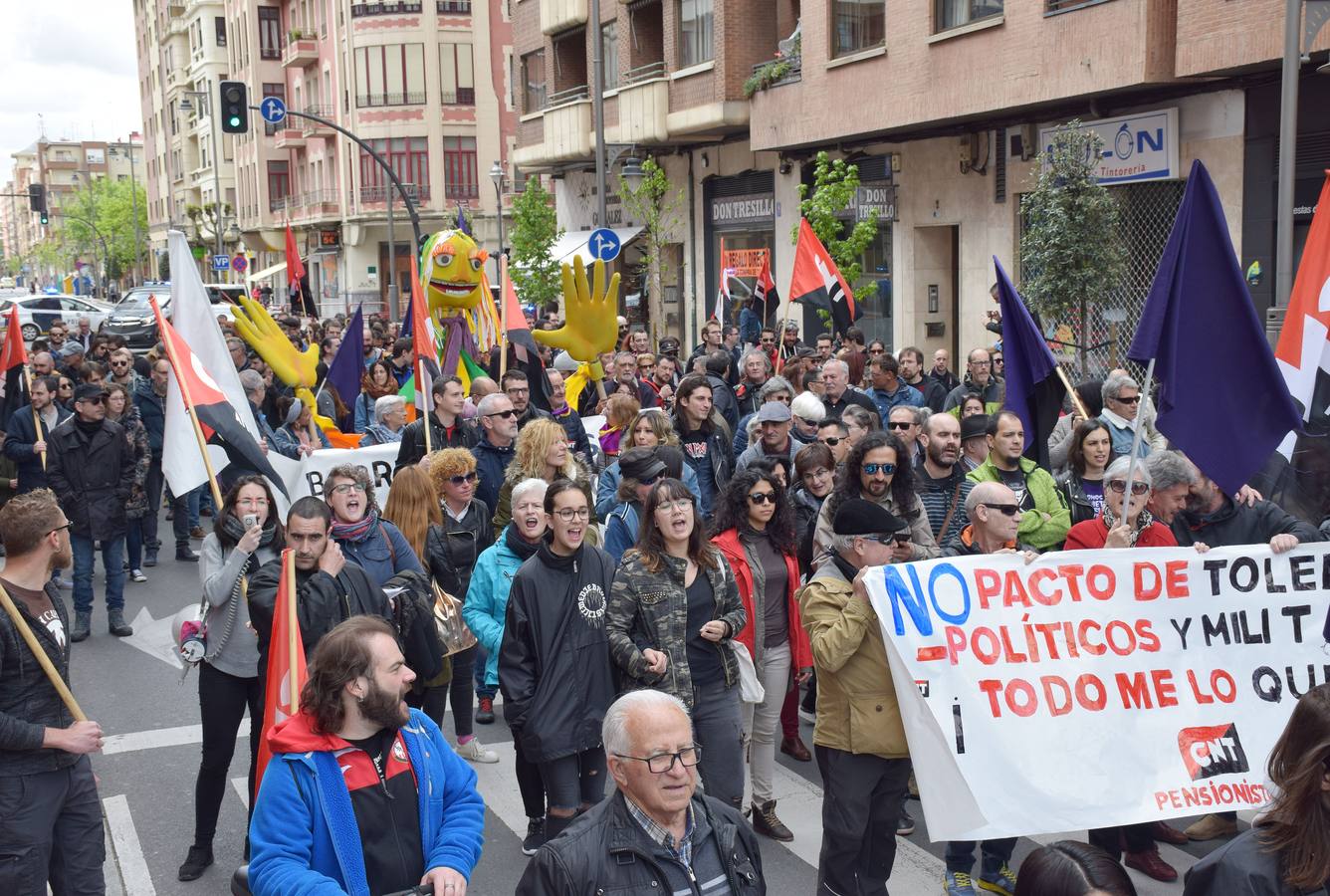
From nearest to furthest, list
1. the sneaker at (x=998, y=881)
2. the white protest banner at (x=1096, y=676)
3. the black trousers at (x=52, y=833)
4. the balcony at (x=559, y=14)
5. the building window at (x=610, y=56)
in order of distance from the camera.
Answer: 1. the black trousers at (x=52, y=833)
2. the white protest banner at (x=1096, y=676)
3. the sneaker at (x=998, y=881)
4. the building window at (x=610, y=56)
5. the balcony at (x=559, y=14)

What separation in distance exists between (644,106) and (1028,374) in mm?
22013

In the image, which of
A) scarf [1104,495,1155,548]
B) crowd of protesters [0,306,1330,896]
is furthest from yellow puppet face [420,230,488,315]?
scarf [1104,495,1155,548]

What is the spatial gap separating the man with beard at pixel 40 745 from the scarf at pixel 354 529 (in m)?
1.39

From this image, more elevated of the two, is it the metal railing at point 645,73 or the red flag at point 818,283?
the metal railing at point 645,73

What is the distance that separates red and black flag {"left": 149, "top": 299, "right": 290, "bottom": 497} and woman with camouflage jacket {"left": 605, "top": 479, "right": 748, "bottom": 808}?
2307 mm

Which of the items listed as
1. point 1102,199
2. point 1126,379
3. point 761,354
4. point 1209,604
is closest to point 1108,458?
point 1126,379

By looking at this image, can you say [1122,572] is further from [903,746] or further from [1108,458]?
[1108,458]

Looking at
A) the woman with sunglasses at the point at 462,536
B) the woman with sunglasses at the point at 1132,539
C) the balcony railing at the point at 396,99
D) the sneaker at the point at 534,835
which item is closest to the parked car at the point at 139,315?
the balcony railing at the point at 396,99

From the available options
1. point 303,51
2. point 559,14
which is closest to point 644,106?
point 559,14

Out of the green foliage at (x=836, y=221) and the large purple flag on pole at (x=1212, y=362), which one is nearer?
the large purple flag on pole at (x=1212, y=362)

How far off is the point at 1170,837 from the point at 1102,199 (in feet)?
31.5

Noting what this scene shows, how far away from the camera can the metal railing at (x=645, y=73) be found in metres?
28.4

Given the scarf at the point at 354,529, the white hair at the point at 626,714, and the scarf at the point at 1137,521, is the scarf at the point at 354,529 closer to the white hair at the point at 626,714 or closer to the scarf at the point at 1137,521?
the white hair at the point at 626,714

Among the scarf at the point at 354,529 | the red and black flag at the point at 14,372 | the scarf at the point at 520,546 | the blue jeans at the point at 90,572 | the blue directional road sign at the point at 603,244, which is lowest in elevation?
the blue jeans at the point at 90,572
